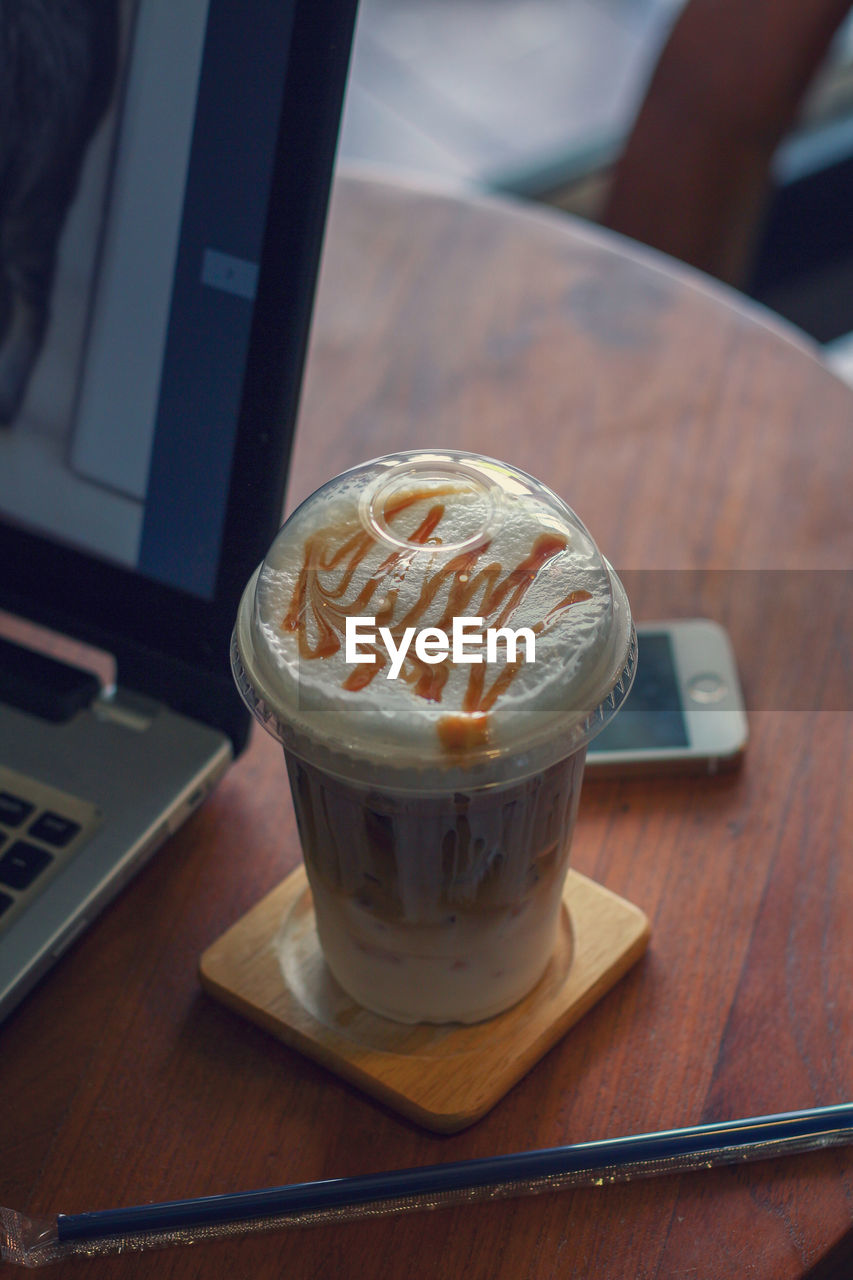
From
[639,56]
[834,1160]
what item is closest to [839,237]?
[639,56]

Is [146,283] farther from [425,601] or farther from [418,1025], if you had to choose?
[418,1025]

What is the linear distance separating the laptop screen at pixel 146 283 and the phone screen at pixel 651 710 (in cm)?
21

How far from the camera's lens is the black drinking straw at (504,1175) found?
43 centimetres

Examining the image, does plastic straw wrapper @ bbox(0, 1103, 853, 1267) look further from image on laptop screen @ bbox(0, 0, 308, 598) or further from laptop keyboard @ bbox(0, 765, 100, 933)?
image on laptop screen @ bbox(0, 0, 308, 598)

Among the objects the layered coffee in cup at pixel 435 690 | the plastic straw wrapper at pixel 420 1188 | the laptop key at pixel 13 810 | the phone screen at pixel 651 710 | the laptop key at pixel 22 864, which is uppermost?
the layered coffee in cup at pixel 435 690

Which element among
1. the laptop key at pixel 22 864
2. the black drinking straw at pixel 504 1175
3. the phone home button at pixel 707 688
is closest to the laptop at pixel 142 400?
the laptop key at pixel 22 864

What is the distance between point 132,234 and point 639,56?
5.79ft

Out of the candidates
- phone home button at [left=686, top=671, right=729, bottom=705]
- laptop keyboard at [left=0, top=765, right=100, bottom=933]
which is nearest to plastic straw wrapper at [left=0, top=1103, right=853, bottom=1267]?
laptop keyboard at [left=0, top=765, right=100, bottom=933]

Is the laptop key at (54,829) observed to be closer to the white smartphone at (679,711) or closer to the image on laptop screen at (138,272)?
the image on laptop screen at (138,272)

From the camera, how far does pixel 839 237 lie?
199 cm

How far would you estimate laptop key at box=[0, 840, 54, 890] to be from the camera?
0.50 m

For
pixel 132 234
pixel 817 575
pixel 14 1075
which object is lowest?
pixel 14 1075

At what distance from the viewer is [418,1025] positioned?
0.48 metres

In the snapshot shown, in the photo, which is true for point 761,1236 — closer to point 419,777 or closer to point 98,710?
point 419,777
